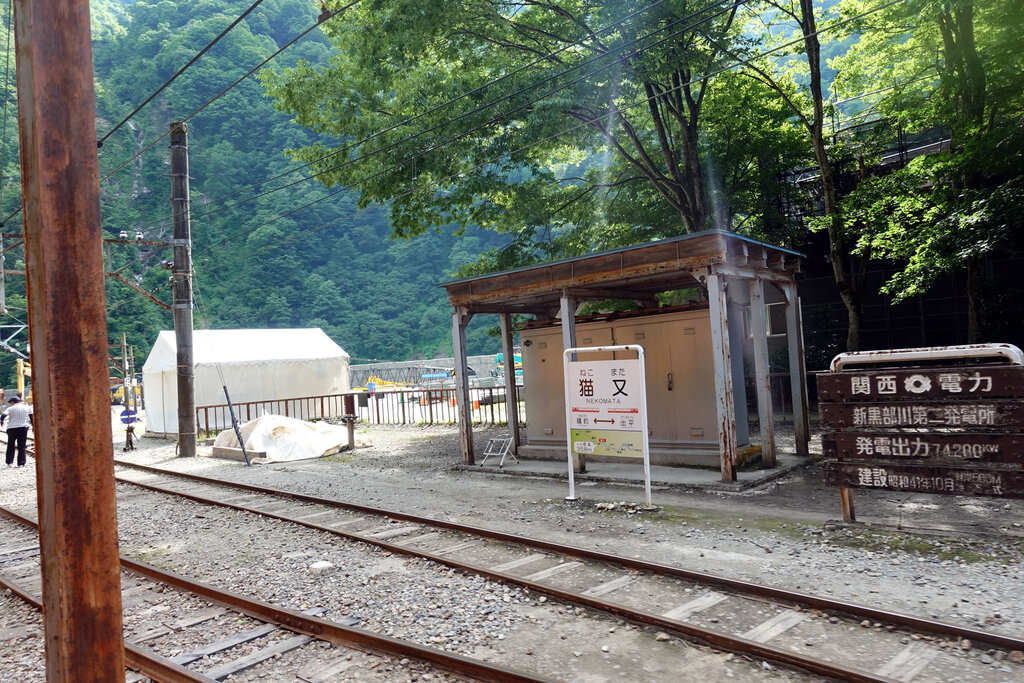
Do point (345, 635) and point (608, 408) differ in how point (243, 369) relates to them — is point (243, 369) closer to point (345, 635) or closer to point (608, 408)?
point (608, 408)

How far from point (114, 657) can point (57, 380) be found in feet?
4.16

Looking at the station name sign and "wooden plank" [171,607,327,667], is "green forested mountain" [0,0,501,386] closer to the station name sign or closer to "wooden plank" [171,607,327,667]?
the station name sign

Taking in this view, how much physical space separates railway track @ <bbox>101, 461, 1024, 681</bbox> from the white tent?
16.4m

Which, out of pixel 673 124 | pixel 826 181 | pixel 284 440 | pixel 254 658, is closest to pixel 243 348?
pixel 284 440

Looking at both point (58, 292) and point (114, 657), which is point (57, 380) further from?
point (114, 657)

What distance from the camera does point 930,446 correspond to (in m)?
6.56

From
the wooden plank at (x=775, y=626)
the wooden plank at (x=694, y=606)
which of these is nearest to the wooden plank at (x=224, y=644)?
the wooden plank at (x=694, y=606)

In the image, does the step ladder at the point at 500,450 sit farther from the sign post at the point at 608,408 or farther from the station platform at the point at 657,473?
the sign post at the point at 608,408

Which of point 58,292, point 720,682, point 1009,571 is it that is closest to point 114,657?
point 58,292

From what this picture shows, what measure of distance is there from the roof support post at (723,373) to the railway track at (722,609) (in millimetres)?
3935

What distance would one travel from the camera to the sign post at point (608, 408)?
29.2ft

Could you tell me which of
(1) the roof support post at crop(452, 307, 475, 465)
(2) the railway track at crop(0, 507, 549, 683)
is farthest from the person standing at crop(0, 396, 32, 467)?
(2) the railway track at crop(0, 507, 549, 683)

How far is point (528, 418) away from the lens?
541 inches

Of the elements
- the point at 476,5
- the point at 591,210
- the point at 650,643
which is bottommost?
the point at 650,643
